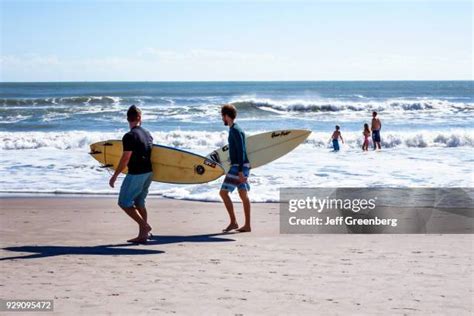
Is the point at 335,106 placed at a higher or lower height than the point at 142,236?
higher

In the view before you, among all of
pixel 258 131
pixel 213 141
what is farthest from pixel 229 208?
pixel 258 131

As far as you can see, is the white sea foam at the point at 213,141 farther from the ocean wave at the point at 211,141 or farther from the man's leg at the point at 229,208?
the man's leg at the point at 229,208

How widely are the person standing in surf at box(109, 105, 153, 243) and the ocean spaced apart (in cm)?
325

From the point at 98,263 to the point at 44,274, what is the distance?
575mm

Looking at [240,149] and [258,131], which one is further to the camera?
[258,131]

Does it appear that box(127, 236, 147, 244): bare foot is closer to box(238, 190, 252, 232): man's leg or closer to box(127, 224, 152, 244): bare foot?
box(127, 224, 152, 244): bare foot

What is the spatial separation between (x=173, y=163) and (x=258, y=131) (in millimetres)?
21096

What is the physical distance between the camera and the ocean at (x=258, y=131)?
12648mm

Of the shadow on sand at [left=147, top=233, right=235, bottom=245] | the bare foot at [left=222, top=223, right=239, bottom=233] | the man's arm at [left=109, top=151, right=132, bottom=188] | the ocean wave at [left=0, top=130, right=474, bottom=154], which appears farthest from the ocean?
the man's arm at [left=109, top=151, right=132, bottom=188]

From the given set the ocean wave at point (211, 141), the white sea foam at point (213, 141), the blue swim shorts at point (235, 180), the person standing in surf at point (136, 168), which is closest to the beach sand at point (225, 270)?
the person standing in surf at point (136, 168)

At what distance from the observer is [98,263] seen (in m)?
6.45

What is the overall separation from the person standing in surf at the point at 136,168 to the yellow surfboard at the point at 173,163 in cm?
111

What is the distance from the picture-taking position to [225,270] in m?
6.13

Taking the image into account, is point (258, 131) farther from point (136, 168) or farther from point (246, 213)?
point (136, 168)
